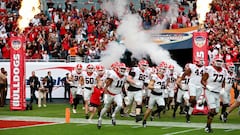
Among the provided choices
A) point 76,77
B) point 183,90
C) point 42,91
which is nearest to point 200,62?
point 183,90

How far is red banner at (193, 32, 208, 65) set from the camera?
23.2 metres

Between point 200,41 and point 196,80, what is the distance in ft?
7.35

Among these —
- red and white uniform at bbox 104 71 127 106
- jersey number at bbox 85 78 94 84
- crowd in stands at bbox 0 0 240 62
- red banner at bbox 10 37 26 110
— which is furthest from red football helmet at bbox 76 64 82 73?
red and white uniform at bbox 104 71 127 106

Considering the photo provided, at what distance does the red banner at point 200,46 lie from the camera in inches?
912

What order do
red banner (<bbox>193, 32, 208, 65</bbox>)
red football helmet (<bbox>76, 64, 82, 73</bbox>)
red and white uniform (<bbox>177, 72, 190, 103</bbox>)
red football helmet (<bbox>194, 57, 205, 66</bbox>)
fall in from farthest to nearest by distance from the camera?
red football helmet (<bbox>76, 64, 82, 73</bbox>) → red banner (<bbox>193, 32, 208, 65</bbox>) → red and white uniform (<bbox>177, 72, 190, 103</bbox>) → red football helmet (<bbox>194, 57, 205, 66</bbox>)

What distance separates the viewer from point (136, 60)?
28.0 meters

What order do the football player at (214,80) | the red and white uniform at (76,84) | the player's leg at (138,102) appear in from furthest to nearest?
the red and white uniform at (76,84)
the player's leg at (138,102)
the football player at (214,80)

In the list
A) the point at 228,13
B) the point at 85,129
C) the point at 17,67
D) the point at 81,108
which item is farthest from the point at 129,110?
the point at 228,13

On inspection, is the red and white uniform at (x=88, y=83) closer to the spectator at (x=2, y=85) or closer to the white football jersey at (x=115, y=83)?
the white football jersey at (x=115, y=83)

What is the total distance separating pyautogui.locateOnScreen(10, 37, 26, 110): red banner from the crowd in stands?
4374mm

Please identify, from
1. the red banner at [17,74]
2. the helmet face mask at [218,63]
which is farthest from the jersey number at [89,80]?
the helmet face mask at [218,63]

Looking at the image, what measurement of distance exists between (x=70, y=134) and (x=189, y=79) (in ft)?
21.3

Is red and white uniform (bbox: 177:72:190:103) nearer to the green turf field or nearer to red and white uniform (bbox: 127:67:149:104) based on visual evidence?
the green turf field

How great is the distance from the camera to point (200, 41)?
920 inches
